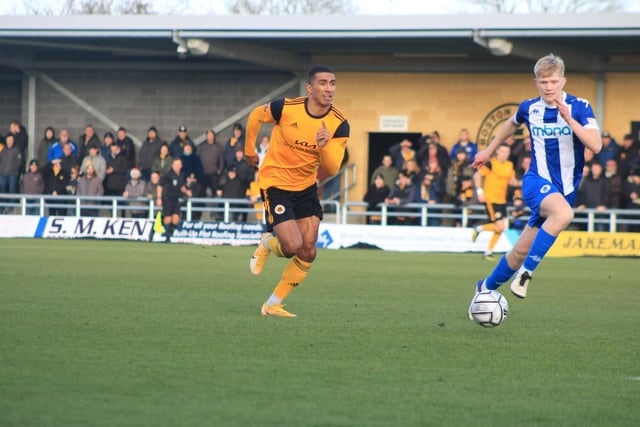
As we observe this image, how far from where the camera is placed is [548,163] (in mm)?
8953

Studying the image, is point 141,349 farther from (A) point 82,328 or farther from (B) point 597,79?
(B) point 597,79

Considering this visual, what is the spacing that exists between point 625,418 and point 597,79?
2270 cm

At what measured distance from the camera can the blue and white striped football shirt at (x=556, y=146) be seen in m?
8.87

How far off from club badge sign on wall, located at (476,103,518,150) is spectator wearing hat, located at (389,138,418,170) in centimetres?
294

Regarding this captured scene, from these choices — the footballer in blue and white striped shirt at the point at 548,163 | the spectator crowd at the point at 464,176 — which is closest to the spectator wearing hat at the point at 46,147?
the spectator crowd at the point at 464,176

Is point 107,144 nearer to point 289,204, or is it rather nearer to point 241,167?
point 241,167

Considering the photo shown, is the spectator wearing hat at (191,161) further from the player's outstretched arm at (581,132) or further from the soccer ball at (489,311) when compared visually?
the player's outstretched arm at (581,132)

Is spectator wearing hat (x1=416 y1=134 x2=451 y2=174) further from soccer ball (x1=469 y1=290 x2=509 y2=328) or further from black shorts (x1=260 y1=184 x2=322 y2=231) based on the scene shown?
soccer ball (x1=469 y1=290 x2=509 y2=328)

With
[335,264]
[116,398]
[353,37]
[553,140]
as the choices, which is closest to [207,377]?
[116,398]

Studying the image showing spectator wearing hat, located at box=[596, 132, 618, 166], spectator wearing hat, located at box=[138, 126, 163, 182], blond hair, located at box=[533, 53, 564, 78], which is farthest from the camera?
spectator wearing hat, located at box=[138, 126, 163, 182]

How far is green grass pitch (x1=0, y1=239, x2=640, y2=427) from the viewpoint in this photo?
5.11m

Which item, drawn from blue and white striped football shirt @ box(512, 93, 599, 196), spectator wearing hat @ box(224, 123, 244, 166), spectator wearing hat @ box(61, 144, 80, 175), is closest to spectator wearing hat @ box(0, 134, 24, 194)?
spectator wearing hat @ box(61, 144, 80, 175)

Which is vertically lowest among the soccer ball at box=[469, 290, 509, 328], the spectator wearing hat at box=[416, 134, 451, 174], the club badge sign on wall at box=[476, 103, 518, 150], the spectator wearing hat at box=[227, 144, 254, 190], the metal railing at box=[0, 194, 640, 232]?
the soccer ball at box=[469, 290, 509, 328]

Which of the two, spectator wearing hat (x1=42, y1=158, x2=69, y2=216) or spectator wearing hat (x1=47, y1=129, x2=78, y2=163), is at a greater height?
spectator wearing hat (x1=47, y1=129, x2=78, y2=163)
